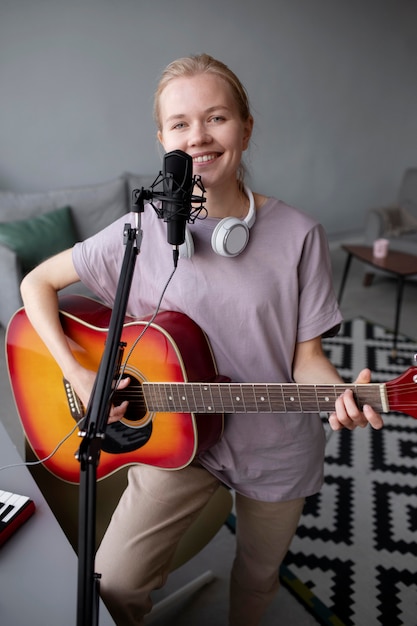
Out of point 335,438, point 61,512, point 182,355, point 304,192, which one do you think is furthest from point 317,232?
point 304,192

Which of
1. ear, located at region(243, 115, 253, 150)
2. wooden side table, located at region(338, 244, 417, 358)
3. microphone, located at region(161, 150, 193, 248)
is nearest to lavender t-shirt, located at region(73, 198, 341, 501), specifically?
ear, located at region(243, 115, 253, 150)

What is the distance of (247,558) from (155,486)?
334 millimetres

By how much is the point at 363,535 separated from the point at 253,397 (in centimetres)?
115

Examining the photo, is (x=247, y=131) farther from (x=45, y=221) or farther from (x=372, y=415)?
(x=45, y=221)

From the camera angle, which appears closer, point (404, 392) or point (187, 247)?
point (404, 392)

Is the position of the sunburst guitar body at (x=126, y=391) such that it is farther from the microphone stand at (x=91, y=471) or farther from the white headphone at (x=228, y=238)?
the microphone stand at (x=91, y=471)

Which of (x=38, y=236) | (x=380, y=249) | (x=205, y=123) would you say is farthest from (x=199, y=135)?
(x=380, y=249)

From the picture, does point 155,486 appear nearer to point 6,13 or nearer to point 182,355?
point 182,355

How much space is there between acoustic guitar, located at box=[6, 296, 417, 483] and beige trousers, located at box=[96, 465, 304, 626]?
59 mm

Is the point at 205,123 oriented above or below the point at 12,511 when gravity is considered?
above

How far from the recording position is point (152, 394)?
3.70 ft

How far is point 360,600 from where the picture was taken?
1.62 meters

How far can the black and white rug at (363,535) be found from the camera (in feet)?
5.28

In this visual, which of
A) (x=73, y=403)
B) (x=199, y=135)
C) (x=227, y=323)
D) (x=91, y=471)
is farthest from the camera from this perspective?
(x=73, y=403)
